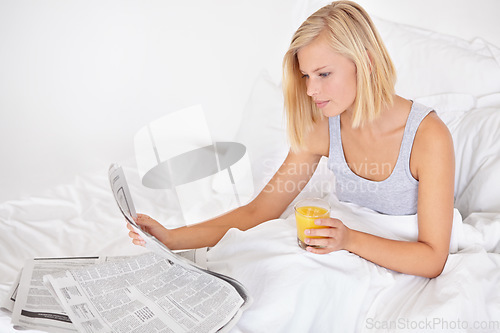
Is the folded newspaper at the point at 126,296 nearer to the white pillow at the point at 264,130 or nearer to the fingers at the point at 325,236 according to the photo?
the fingers at the point at 325,236

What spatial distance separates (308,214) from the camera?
102 cm

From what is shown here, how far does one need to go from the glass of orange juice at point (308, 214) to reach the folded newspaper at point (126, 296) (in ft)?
0.64

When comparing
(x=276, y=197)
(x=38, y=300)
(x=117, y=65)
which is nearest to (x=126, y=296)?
(x=38, y=300)

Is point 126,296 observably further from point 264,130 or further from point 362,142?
point 264,130

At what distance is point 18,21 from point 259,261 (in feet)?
4.14

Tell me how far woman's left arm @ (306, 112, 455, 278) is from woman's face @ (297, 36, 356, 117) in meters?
0.22

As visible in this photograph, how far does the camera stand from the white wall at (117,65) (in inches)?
66.2

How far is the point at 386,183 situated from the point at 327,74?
0.31 meters

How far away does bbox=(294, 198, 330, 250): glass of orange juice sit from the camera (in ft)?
3.26

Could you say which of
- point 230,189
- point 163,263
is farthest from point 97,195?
point 163,263

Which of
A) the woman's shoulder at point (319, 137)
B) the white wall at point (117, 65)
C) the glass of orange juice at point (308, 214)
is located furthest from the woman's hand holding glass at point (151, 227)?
the white wall at point (117, 65)

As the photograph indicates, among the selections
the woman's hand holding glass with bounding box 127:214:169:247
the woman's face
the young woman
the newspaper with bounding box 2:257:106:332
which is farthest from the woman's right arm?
the newspaper with bounding box 2:257:106:332

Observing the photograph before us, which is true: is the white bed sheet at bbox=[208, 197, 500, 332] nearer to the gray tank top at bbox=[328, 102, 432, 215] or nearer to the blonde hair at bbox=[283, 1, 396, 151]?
the gray tank top at bbox=[328, 102, 432, 215]

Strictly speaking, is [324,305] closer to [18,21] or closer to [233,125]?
[233,125]
